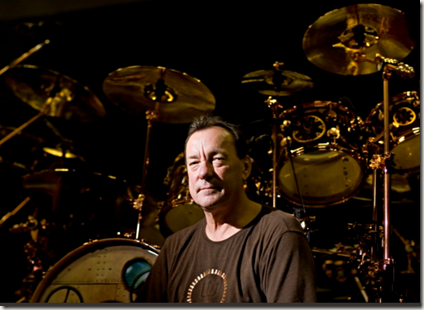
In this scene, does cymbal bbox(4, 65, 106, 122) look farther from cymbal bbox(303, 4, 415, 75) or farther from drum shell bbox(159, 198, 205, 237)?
cymbal bbox(303, 4, 415, 75)

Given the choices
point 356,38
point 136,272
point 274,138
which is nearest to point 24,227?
point 136,272

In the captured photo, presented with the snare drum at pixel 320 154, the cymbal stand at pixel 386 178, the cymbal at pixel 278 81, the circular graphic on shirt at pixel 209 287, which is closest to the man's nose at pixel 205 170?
the circular graphic on shirt at pixel 209 287

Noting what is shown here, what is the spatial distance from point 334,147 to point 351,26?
53 centimetres

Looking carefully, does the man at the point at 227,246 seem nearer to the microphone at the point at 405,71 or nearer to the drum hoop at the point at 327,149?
the microphone at the point at 405,71

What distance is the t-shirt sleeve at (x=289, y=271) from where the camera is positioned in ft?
3.90

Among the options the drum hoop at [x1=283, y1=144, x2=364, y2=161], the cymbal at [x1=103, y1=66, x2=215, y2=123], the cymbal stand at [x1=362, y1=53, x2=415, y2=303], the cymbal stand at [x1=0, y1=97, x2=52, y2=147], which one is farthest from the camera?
the cymbal stand at [x1=0, y1=97, x2=52, y2=147]

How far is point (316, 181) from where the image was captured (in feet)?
8.45

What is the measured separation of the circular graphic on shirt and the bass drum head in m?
1.15

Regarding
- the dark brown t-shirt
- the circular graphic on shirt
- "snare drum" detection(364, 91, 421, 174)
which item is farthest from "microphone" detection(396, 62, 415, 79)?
the circular graphic on shirt

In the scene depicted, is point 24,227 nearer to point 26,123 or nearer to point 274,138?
point 26,123

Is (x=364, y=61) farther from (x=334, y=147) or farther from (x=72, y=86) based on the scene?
(x=72, y=86)

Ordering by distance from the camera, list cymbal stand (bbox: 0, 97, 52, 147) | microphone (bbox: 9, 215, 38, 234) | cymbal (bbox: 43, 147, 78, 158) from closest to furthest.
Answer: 1. microphone (bbox: 9, 215, 38, 234)
2. cymbal stand (bbox: 0, 97, 52, 147)
3. cymbal (bbox: 43, 147, 78, 158)

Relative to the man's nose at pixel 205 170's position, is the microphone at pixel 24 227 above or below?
below

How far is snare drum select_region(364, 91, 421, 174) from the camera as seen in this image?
199 centimetres
